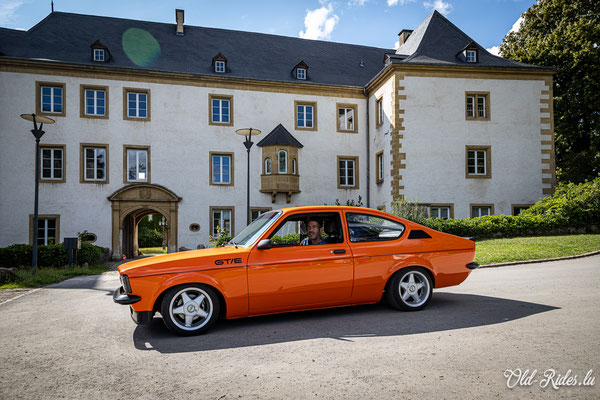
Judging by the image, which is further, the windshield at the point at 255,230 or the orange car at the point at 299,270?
the windshield at the point at 255,230

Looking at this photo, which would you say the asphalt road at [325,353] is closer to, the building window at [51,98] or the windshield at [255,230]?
the windshield at [255,230]

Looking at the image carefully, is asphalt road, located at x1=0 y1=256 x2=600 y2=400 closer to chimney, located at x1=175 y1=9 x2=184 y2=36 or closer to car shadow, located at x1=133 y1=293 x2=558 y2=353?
car shadow, located at x1=133 y1=293 x2=558 y2=353

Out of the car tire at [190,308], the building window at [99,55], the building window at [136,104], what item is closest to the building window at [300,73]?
the building window at [136,104]

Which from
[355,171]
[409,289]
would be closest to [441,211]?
[355,171]

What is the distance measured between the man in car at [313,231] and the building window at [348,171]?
63.6 ft

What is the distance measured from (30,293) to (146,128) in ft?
49.5

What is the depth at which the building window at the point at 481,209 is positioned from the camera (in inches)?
885

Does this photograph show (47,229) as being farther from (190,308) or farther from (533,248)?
(533,248)

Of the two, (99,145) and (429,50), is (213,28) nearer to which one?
(99,145)

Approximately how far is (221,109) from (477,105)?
1353 cm

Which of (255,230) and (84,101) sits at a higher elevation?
(84,101)

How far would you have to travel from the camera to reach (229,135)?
24141 millimetres

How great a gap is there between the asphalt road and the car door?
312 millimetres

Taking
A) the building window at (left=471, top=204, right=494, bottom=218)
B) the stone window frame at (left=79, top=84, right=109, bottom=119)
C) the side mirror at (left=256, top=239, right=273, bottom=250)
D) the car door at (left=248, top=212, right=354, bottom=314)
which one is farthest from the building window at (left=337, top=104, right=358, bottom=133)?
the side mirror at (left=256, top=239, right=273, bottom=250)
